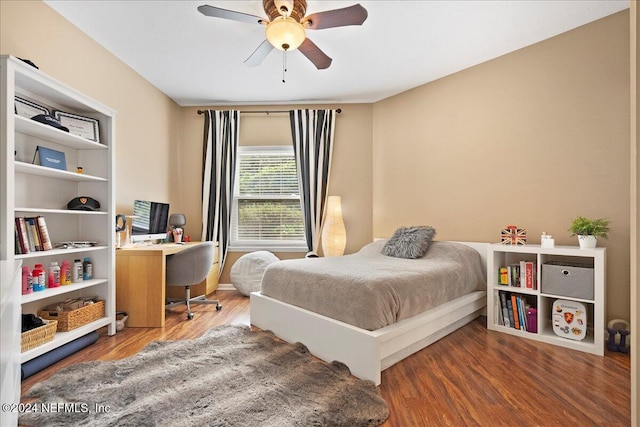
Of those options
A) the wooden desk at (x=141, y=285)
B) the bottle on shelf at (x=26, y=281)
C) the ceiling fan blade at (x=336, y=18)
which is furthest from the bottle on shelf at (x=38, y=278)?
the ceiling fan blade at (x=336, y=18)

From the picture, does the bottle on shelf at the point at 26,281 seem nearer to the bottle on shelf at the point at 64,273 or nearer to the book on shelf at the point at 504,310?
the bottle on shelf at the point at 64,273

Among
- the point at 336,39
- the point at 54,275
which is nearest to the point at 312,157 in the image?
the point at 336,39

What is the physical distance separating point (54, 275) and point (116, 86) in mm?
1966

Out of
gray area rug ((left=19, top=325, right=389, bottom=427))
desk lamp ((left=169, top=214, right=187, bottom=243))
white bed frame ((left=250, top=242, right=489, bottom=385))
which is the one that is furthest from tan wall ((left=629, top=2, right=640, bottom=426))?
desk lamp ((left=169, top=214, right=187, bottom=243))

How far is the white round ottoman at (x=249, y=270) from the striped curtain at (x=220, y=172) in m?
0.39

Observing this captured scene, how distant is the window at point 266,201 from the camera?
4.57 m

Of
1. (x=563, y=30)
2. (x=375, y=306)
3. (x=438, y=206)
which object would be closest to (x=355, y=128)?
(x=438, y=206)

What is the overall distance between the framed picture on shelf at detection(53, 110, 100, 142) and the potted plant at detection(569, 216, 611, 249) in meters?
3.99

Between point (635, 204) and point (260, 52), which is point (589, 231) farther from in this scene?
point (260, 52)

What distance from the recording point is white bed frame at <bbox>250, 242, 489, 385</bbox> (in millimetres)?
1928

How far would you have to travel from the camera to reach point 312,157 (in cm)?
442

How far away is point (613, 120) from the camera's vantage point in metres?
2.57

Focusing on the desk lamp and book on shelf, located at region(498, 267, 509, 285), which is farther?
the desk lamp

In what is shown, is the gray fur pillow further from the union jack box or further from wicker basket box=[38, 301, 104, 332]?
wicker basket box=[38, 301, 104, 332]
